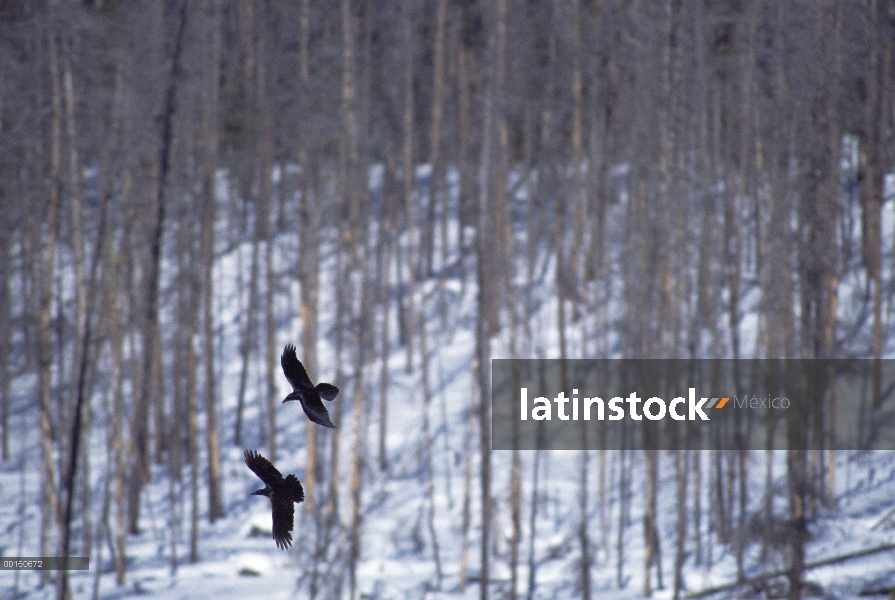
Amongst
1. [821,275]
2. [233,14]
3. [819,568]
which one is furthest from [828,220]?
[233,14]

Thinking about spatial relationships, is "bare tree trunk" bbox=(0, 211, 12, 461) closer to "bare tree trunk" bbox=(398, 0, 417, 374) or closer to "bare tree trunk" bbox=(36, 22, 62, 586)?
"bare tree trunk" bbox=(36, 22, 62, 586)

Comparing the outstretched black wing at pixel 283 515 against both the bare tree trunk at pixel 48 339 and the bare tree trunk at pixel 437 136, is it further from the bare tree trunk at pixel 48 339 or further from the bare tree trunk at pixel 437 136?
the bare tree trunk at pixel 437 136

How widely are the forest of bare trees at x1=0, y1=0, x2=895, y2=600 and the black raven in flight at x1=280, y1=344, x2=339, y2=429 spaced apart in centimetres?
804

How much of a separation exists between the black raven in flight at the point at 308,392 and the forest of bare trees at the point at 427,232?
8.04 meters

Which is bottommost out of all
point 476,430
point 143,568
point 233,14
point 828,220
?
point 143,568

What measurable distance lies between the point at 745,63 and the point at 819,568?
9142 millimetres

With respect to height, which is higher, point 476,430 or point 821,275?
point 821,275

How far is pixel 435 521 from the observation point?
1588 cm

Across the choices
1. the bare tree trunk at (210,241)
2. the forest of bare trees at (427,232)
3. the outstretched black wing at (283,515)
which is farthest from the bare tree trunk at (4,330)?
the outstretched black wing at (283,515)

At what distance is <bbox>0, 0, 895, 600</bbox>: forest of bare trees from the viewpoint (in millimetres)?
12922

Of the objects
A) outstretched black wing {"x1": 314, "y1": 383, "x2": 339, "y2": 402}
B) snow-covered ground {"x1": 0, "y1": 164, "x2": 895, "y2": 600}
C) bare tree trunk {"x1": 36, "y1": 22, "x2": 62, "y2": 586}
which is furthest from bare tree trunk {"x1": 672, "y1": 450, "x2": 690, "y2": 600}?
outstretched black wing {"x1": 314, "y1": 383, "x2": 339, "y2": 402}

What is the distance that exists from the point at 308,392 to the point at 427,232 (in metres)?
18.7

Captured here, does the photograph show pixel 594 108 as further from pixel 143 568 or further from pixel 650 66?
pixel 143 568

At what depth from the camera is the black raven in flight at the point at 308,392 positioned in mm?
2289
